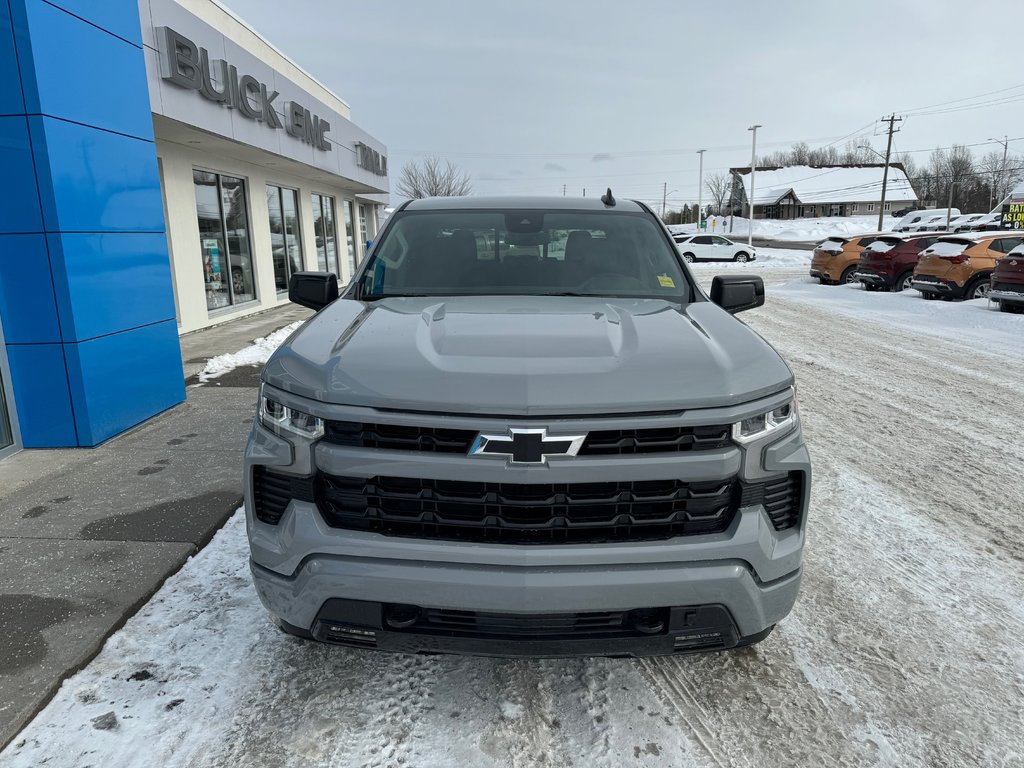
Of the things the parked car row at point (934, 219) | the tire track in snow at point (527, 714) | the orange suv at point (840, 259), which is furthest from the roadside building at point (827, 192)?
the tire track in snow at point (527, 714)

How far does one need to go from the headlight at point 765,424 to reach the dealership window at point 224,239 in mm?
12061

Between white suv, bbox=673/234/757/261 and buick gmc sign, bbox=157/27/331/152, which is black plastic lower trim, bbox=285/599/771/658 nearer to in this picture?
buick gmc sign, bbox=157/27/331/152

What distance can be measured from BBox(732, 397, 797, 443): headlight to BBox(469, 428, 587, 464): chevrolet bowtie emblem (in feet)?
1.67

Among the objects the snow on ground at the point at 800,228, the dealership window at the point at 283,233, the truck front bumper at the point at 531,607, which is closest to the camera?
the truck front bumper at the point at 531,607

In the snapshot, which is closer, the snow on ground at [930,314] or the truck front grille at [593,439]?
the truck front grille at [593,439]

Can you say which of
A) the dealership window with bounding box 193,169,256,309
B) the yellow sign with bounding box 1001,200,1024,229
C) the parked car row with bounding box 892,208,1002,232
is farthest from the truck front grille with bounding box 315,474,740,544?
the parked car row with bounding box 892,208,1002,232

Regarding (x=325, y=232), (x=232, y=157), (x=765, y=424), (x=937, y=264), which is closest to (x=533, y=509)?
(x=765, y=424)

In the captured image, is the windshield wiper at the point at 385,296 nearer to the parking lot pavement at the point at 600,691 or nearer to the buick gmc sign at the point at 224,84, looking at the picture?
the parking lot pavement at the point at 600,691

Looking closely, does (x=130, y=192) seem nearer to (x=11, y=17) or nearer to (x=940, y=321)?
(x=11, y=17)

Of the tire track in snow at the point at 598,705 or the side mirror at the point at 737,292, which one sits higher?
the side mirror at the point at 737,292

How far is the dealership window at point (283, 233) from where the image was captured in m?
16.1

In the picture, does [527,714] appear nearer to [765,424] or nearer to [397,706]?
[397,706]

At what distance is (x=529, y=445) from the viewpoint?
6.56 ft

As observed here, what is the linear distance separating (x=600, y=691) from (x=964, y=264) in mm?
16298
